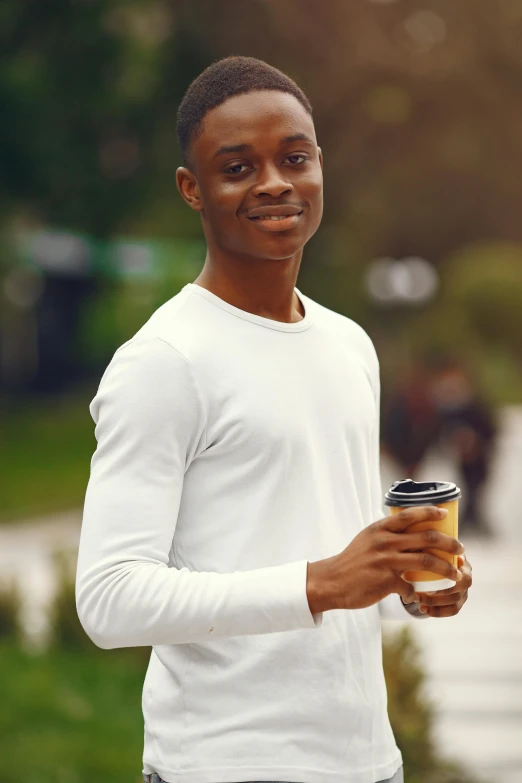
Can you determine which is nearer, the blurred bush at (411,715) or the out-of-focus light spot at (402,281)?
the blurred bush at (411,715)

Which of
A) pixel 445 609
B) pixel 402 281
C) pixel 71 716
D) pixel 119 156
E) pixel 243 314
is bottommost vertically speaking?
pixel 71 716

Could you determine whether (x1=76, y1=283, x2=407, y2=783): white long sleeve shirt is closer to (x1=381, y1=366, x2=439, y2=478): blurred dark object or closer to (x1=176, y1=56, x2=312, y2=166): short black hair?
(x1=176, y1=56, x2=312, y2=166): short black hair

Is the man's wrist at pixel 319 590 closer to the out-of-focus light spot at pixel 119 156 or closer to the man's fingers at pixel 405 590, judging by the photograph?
the man's fingers at pixel 405 590

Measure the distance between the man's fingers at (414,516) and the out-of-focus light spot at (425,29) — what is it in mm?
19597

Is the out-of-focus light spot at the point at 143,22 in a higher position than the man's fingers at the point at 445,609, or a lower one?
higher

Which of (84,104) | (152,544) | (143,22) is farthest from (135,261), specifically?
(152,544)

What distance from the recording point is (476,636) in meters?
9.88

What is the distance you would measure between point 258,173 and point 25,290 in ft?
108

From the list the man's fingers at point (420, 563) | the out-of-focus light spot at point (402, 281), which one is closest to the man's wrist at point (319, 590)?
the man's fingers at point (420, 563)

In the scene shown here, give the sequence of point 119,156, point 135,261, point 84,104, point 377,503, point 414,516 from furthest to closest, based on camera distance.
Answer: point 135,261
point 119,156
point 84,104
point 377,503
point 414,516

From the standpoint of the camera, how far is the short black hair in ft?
7.50

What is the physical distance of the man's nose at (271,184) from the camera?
87.9 inches

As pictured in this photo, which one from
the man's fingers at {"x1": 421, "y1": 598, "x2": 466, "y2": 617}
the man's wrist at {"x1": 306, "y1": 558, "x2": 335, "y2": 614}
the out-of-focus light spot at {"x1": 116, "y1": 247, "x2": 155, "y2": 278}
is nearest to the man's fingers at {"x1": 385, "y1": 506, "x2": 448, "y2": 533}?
the man's wrist at {"x1": 306, "y1": 558, "x2": 335, "y2": 614}

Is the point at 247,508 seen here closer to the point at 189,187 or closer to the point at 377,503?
the point at 377,503
